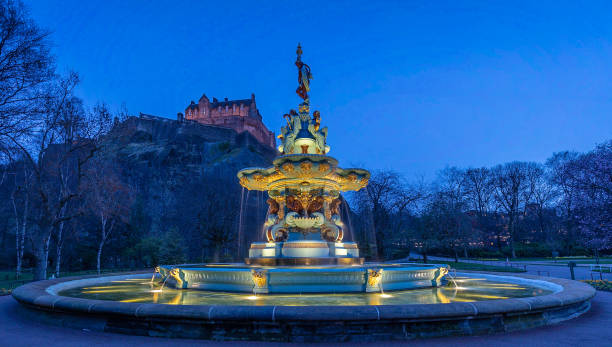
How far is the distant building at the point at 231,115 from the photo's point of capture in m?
89.6

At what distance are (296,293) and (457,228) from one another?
33.4 metres

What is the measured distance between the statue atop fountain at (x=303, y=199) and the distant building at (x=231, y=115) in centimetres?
7728

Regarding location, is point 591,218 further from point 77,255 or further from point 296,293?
point 77,255

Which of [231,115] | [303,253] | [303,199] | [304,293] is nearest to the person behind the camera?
[304,293]

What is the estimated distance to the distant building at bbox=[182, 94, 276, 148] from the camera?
8962 centimetres

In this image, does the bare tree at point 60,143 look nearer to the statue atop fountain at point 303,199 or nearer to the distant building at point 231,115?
the statue atop fountain at point 303,199

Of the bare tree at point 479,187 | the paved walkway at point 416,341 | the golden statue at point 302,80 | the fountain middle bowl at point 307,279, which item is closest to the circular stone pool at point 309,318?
the paved walkway at point 416,341

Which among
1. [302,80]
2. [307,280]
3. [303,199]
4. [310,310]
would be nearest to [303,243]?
[303,199]

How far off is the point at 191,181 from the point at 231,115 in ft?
125

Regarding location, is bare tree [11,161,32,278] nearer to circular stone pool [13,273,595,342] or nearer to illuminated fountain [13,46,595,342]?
illuminated fountain [13,46,595,342]

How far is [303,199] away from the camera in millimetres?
12188

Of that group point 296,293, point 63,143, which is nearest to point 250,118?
point 63,143

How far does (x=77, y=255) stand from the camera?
34.7m

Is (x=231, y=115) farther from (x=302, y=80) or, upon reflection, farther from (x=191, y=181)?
(x=302, y=80)
